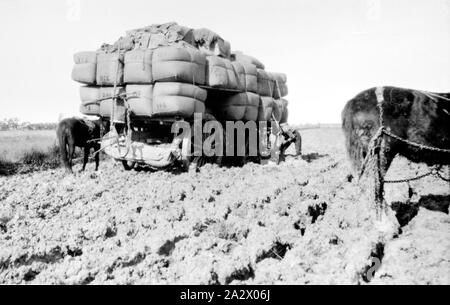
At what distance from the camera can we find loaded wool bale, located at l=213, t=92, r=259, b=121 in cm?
801

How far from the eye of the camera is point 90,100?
712 cm

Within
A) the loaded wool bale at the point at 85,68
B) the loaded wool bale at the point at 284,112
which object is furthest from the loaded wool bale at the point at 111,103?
the loaded wool bale at the point at 284,112

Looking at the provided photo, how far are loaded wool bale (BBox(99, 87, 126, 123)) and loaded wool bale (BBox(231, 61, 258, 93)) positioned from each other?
2.69 metres

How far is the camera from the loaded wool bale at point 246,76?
7.84 meters

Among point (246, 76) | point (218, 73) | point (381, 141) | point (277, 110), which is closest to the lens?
point (381, 141)

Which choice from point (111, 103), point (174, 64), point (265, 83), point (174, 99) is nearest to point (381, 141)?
point (174, 99)

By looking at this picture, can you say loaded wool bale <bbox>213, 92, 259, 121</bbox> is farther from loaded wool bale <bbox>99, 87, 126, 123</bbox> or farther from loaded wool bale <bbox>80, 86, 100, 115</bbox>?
loaded wool bale <bbox>80, 86, 100, 115</bbox>

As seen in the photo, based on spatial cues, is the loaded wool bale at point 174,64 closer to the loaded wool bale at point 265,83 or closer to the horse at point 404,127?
the loaded wool bale at point 265,83

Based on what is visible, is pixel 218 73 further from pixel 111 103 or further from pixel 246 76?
pixel 111 103

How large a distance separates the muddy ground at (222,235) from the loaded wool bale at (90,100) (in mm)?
2153

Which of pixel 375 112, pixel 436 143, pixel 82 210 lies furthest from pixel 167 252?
pixel 436 143

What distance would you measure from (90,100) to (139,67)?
1.53 m

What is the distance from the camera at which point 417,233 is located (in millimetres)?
3344

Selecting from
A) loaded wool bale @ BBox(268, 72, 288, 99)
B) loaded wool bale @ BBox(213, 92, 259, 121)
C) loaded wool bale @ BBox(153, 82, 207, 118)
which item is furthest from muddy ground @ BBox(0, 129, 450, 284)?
loaded wool bale @ BBox(268, 72, 288, 99)
